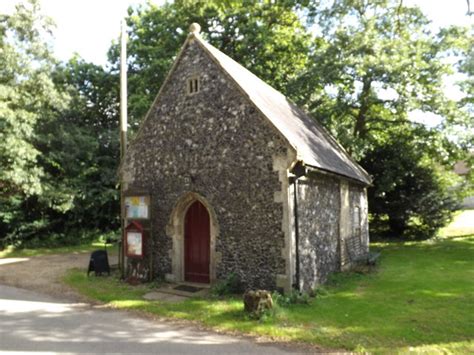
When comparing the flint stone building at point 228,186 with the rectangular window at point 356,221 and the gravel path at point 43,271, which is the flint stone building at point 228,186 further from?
the gravel path at point 43,271

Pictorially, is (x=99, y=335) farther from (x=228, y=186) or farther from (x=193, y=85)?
(x=193, y=85)

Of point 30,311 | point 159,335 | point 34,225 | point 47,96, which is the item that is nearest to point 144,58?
point 47,96

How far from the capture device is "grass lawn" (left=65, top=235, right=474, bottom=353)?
283 inches

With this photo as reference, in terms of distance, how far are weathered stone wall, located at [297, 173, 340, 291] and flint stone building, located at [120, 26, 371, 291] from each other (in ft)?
0.10

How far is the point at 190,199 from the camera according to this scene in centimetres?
1222

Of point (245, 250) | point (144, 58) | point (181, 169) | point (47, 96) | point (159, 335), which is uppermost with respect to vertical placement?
point (144, 58)

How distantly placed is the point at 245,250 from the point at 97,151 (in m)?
18.8

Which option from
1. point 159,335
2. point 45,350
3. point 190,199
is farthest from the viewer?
point 190,199

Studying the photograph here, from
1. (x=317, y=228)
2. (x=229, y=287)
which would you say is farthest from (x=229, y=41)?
(x=229, y=287)

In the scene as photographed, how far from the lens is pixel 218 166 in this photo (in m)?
11.5

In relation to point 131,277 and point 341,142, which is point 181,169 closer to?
point 131,277

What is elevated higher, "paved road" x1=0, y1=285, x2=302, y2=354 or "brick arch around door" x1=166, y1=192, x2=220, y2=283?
"brick arch around door" x1=166, y1=192, x2=220, y2=283

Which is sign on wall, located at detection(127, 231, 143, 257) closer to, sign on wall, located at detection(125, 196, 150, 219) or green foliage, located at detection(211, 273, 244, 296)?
sign on wall, located at detection(125, 196, 150, 219)

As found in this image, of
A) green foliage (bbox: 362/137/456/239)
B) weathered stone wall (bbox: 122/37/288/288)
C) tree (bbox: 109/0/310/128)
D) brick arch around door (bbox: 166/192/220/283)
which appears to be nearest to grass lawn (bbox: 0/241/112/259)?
tree (bbox: 109/0/310/128)
